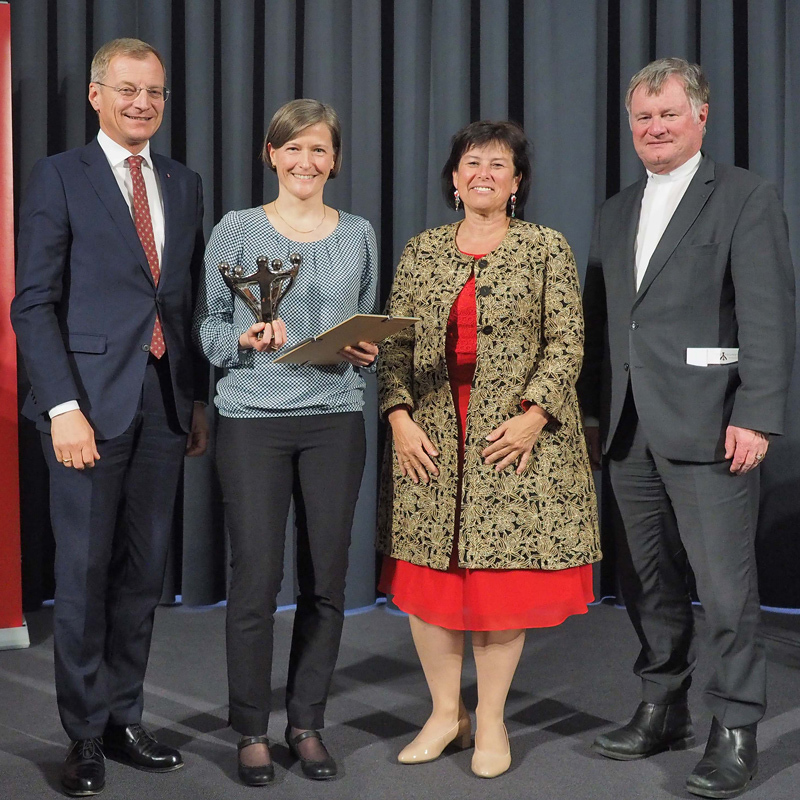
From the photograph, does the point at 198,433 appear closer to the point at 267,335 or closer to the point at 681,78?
the point at 267,335

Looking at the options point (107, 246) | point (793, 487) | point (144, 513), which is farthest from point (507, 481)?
point (793, 487)

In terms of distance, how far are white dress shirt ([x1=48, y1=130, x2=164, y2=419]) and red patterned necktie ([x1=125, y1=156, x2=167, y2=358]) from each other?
1cm

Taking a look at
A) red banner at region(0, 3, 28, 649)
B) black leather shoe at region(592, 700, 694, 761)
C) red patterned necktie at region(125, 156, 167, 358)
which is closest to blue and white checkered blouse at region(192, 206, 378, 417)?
red patterned necktie at region(125, 156, 167, 358)

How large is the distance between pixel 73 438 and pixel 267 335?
495mm

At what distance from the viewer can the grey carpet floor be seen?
7.70 ft

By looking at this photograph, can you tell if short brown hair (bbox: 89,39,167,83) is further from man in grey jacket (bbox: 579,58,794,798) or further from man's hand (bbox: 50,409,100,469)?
man in grey jacket (bbox: 579,58,794,798)

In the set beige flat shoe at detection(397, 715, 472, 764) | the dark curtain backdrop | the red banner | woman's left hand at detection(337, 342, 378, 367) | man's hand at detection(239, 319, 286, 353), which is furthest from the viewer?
the dark curtain backdrop

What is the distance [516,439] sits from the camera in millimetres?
2322

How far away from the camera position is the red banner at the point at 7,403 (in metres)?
3.38

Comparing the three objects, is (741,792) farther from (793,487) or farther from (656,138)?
(793,487)

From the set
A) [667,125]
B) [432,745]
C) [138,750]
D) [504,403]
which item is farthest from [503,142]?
[138,750]

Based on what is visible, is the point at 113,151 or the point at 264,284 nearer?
the point at 264,284

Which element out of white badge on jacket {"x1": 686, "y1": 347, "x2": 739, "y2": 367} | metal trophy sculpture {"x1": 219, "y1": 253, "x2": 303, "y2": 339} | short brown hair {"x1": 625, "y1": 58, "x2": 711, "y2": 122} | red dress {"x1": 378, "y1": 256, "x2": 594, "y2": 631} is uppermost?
short brown hair {"x1": 625, "y1": 58, "x2": 711, "y2": 122}

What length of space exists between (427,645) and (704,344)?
3.29 ft
